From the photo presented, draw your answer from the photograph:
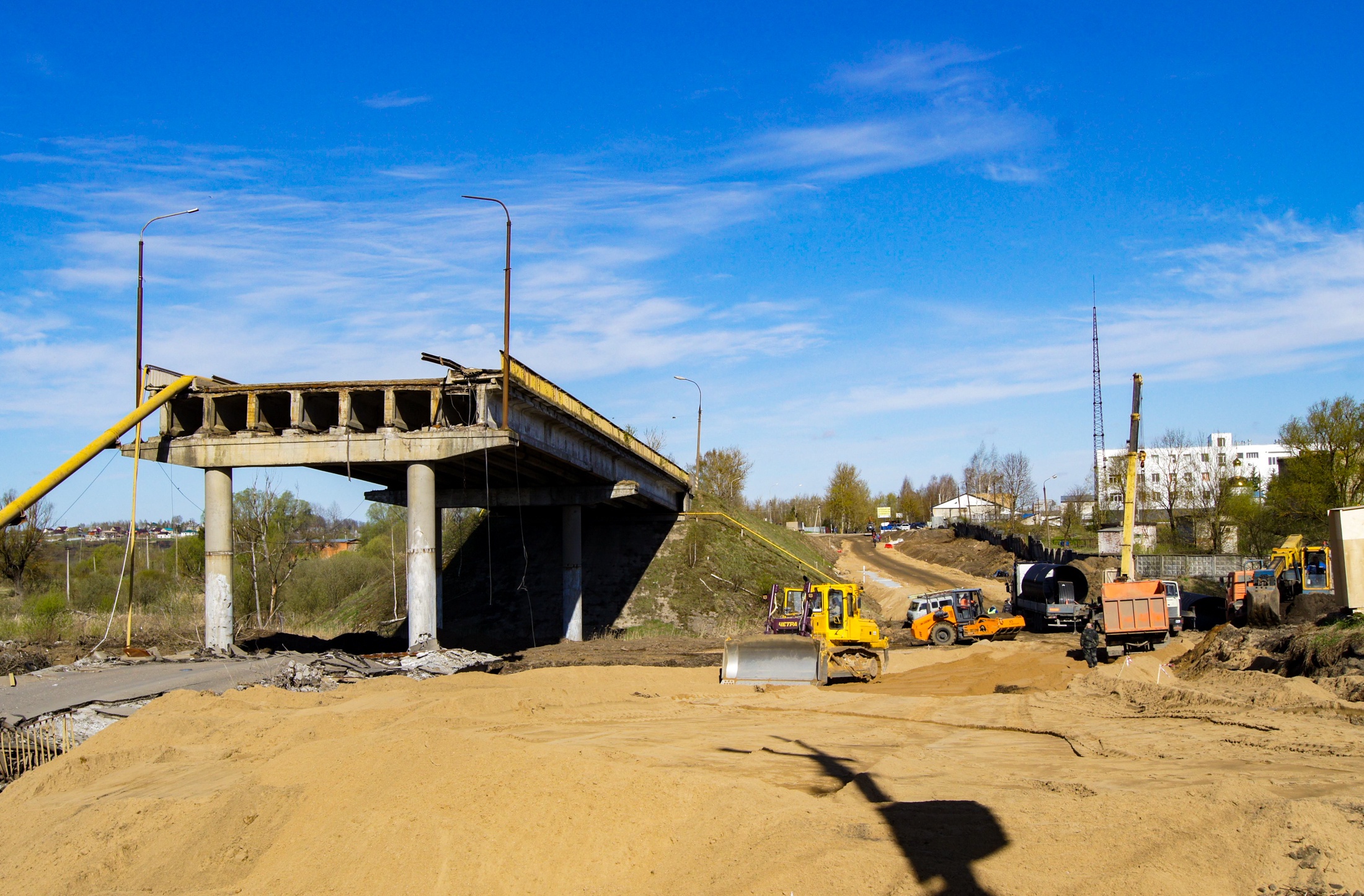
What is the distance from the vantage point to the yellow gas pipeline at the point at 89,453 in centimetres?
2156

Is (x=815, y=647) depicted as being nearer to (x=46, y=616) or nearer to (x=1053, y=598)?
(x=1053, y=598)

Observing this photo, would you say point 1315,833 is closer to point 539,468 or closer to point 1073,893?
point 1073,893

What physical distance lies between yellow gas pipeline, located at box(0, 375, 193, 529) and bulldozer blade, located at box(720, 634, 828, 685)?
1644cm

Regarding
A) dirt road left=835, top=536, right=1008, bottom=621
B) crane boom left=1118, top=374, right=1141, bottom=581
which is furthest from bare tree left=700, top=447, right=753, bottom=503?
crane boom left=1118, top=374, right=1141, bottom=581

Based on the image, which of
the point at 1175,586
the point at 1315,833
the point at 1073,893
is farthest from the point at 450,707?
the point at 1175,586

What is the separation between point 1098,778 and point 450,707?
1064cm

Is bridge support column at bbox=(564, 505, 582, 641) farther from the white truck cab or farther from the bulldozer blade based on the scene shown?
the white truck cab

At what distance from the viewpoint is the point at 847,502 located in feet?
458

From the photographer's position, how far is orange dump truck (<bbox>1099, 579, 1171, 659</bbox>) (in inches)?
1029

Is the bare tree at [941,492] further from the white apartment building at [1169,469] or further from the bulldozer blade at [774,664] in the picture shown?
the bulldozer blade at [774,664]

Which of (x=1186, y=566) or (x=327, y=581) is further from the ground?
(x=1186, y=566)

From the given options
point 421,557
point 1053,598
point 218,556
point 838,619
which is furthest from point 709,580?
point 218,556

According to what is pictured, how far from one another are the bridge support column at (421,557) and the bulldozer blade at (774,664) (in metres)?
8.16

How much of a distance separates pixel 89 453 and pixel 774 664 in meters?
17.7
